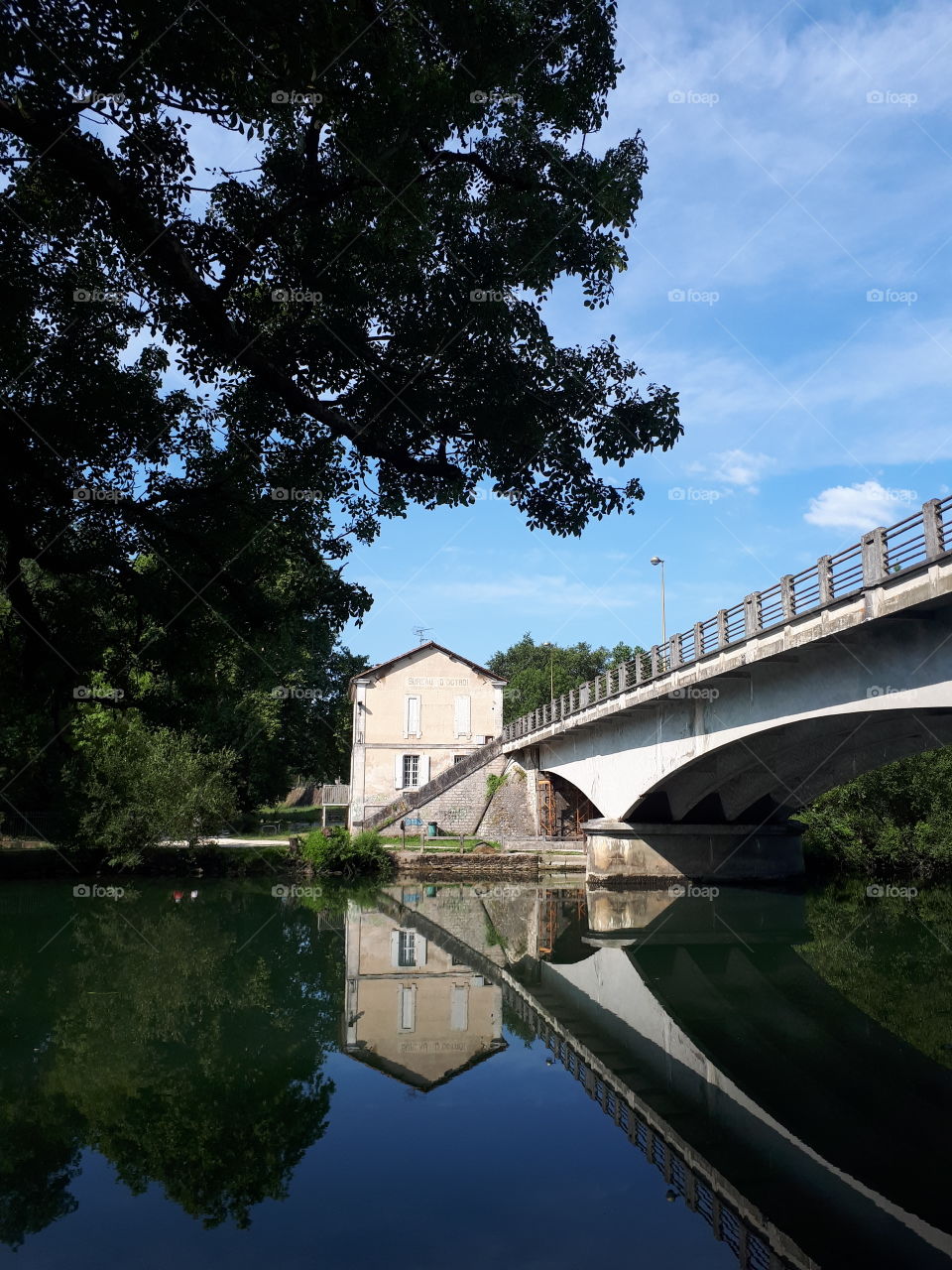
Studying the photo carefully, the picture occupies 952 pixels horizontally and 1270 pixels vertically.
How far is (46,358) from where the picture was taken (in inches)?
328

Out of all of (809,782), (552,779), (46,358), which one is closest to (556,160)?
(46,358)

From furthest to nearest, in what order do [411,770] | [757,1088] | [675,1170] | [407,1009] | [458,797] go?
[411,770] → [458,797] → [407,1009] → [757,1088] → [675,1170]

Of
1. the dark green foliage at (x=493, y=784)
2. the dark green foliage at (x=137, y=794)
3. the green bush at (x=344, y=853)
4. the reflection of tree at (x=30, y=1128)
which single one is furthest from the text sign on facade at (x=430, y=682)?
the reflection of tree at (x=30, y=1128)

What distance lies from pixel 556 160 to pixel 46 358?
500 cm

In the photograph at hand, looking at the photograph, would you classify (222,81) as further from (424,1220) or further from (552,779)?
(552,779)

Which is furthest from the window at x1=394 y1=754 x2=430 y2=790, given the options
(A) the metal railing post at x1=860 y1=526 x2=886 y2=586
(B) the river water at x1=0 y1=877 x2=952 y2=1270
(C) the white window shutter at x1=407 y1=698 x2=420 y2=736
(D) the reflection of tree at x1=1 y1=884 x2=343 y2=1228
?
(A) the metal railing post at x1=860 y1=526 x2=886 y2=586

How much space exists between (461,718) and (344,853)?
503 inches

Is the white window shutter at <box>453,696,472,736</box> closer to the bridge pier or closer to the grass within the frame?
the grass

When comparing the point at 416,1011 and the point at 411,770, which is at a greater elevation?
the point at 411,770

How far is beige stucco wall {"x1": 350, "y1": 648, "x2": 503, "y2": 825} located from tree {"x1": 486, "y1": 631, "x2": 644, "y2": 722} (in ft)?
94.5

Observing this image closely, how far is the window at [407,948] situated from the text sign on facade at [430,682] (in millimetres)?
22419

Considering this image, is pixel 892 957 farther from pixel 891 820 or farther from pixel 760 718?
pixel 891 820

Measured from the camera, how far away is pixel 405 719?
136 feet

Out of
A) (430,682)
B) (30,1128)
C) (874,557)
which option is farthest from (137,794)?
(874,557)
